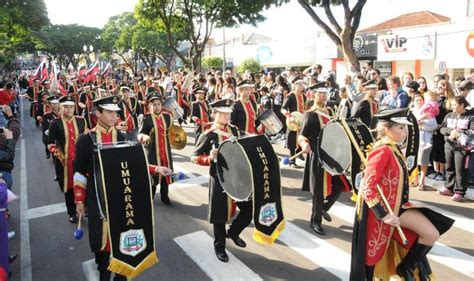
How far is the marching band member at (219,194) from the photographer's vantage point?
16.4 ft

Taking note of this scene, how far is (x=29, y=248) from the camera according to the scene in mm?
5738

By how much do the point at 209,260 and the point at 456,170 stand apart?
4.77 m

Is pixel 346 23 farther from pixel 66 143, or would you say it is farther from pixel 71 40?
pixel 71 40

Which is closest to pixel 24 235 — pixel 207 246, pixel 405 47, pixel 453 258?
pixel 207 246

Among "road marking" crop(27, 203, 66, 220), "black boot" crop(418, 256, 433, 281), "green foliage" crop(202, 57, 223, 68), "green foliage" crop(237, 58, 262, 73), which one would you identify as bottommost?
"road marking" crop(27, 203, 66, 220)

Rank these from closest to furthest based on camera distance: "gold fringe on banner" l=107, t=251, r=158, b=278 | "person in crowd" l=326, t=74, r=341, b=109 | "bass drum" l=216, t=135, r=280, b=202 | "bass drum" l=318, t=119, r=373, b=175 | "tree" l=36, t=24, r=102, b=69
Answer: "gold fringe on banner" l=107, t=251, r=158, b=278 < "bass drum" l=216, t=135, r=280, b=202 < "bass drum" l=318, t=119, r=373, b=175 < "person in crowd" l=326, t=74, r=341, b=109 < "tree" l=36, t=24, r=102, b=69

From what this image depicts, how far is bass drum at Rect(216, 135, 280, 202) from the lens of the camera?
4.57m

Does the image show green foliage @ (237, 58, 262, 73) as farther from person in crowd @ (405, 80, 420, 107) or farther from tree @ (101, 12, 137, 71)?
person in crowd @ (405, 80, 420, 107)

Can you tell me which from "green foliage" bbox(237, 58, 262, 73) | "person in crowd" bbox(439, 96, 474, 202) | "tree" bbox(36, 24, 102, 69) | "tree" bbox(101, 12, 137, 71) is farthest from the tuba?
"tree" bbox(36, 24, 102, 69)

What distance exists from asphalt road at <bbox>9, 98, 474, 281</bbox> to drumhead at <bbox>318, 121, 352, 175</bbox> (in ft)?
3.47

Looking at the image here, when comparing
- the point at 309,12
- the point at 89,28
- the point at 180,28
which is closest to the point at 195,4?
A: the point at 180,28

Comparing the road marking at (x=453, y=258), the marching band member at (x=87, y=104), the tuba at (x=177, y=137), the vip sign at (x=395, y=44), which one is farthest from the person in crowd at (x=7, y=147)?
the vip sign at (x=395, y=44)

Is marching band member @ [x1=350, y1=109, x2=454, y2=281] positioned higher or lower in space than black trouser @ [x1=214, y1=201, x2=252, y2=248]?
higher

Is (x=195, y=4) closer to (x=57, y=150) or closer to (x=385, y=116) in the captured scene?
(x=57, y=150)
